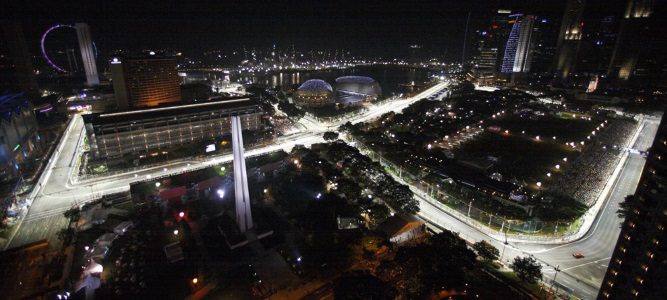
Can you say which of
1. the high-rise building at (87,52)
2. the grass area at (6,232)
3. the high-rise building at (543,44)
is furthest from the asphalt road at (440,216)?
the high-rise building at (543,44)

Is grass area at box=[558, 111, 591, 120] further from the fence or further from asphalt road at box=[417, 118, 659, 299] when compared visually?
the fence

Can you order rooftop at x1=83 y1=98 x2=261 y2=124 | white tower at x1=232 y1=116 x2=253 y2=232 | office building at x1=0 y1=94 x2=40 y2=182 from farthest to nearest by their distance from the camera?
rooftop at x1=83 y1=98 x2=261 y2=124 < office building at x1=0 y1=94 x2=40 y2=182 < white tower at x1=232 y1=116 x2=253 y2=232

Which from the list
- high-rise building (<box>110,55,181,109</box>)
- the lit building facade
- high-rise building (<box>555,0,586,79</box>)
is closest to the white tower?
high-rise building (<box>110,55,181,109</box>)

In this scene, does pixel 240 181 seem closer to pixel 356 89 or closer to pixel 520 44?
pixel 356 89

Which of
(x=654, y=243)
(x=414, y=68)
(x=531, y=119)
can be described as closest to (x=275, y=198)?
(x=654, y=243)

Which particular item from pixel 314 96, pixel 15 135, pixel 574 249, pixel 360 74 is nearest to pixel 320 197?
pixel 574 249

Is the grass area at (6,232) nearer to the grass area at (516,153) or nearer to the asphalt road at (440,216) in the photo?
the asphalt road at (440,216)
